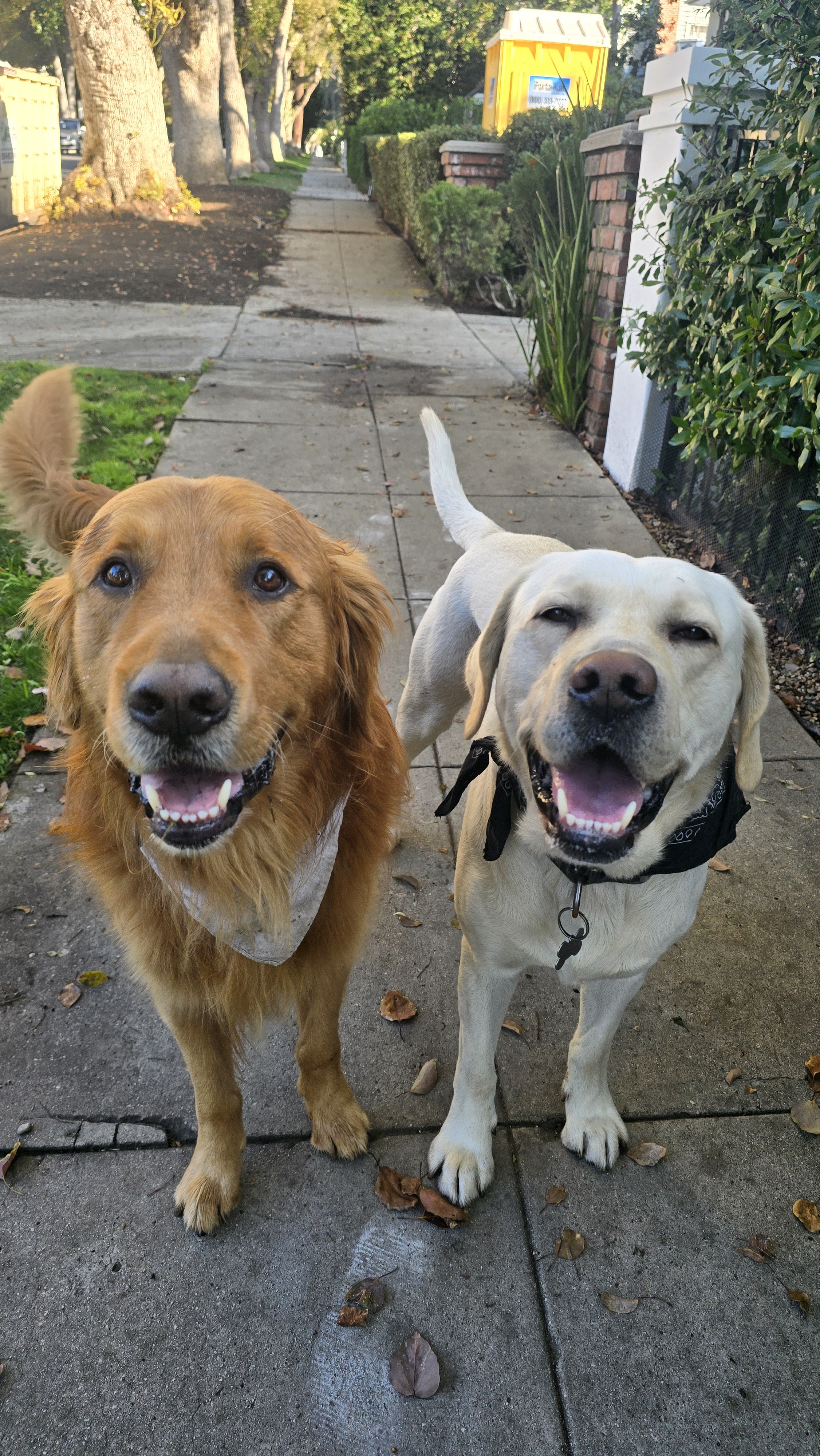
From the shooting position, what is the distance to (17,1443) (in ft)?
5.94

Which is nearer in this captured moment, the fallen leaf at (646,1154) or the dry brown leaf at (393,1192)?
the dry brown leaf at (393,1192)

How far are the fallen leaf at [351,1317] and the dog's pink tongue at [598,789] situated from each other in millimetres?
1302

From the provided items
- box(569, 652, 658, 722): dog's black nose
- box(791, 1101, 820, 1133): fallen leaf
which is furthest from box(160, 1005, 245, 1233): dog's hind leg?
box(791, 1101, 820, 1133): fallen leaf

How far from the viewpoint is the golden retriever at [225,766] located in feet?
5.79

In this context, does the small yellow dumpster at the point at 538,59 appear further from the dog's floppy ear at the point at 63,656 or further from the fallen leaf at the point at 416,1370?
the fallen leaf at the point at 416,1370

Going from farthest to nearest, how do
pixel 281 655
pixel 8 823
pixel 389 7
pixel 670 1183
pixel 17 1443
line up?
pixel 389 7 → pixel 8 823 → pixel 670 1183 → pixel 281 655 → pixel 17 1443

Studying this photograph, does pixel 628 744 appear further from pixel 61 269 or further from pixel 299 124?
pixel 299 124

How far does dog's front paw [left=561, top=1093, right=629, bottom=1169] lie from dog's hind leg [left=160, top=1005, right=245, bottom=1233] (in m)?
0.93

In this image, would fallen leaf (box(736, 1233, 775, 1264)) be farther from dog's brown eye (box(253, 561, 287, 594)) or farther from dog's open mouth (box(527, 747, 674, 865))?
dog's brown eye (box(253, 561, 287, 594))

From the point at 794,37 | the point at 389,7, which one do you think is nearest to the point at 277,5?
the point at 389,7

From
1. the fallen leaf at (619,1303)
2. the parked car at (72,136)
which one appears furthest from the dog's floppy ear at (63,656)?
the parked car at (72,136)

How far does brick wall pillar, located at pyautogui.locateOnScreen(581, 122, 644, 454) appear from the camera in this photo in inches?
245

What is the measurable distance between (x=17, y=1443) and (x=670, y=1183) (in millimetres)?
1663

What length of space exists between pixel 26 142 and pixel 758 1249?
22056mm
